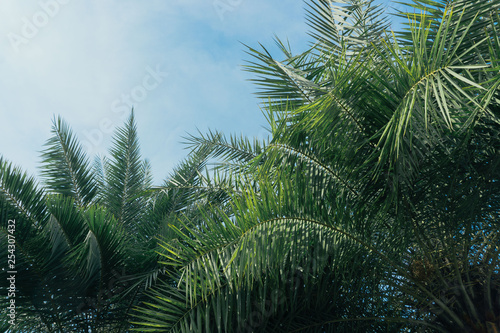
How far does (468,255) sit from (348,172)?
1.52 m

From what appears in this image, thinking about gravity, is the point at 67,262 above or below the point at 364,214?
above

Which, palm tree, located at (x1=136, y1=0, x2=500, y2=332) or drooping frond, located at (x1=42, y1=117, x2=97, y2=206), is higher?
drooping frond, located at (x1=42, y1=117, x2=97, y2=206)

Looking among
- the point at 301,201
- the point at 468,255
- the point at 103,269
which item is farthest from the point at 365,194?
the point at 103,269

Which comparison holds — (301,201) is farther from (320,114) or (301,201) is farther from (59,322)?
(59,322)

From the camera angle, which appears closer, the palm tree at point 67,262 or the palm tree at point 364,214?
the palm tree at point 364,214

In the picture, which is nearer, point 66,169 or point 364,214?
point 364,214

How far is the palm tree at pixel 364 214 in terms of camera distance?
4262mm

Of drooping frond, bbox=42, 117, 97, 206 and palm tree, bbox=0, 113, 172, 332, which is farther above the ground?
drooping frond, bbox=42, 117, 97, 206

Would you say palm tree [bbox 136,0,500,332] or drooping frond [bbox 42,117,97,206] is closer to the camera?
palm tree [bbox 136,0,500,332]

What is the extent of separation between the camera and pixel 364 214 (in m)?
4.94

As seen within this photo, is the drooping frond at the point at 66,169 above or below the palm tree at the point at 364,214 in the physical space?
above

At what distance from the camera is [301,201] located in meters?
4.62

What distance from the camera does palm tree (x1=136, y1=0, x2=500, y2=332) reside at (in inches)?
168

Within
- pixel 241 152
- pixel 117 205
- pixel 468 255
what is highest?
pixel 117 205
